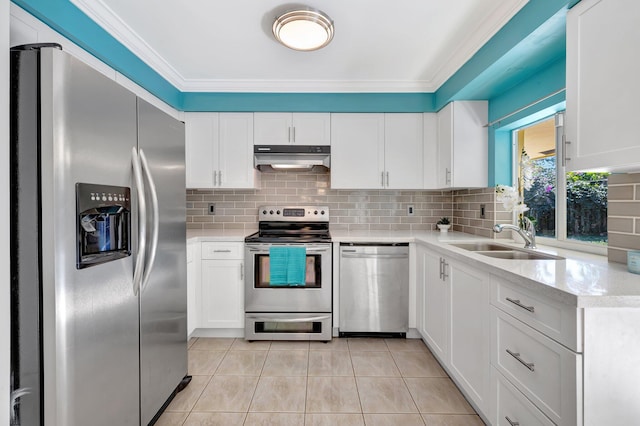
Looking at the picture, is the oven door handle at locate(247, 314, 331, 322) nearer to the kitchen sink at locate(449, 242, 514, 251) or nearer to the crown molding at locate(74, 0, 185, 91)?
the kitchen sink at locate(449, 242, 514, 251)

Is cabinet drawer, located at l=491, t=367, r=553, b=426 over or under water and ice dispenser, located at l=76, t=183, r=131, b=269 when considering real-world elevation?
under

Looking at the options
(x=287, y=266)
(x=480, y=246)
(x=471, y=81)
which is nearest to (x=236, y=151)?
(x=287, y=266)

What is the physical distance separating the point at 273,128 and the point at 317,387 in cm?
229

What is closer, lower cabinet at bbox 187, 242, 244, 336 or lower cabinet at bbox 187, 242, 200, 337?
lower cabinet at bbox 187, 242, 200, 337

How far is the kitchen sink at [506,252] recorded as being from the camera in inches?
72.5

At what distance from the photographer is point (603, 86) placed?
1.24 metres

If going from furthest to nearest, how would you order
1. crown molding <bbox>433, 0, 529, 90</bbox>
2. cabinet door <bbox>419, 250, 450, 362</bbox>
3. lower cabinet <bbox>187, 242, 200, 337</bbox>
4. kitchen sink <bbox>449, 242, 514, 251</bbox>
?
lower cabinet <bbox>187, 242, 200, 337</bbox>
kitchen sink <bbox>449, 242, 514, 251</bbox>
cabinet door <bbox>419, 250, 450, 362</bbox>
crown molding <bbox>433, 0, 529, 90</bbox>

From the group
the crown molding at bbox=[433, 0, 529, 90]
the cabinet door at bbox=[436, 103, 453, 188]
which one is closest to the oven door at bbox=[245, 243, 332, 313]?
the cabinet door at bbox=[436, 103, 453, 188]

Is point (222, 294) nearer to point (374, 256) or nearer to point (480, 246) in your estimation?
point (374, 256)

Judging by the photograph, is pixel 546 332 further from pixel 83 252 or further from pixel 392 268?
pixel 83 252

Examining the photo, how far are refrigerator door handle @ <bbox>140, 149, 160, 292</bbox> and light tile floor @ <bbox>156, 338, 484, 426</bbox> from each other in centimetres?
93

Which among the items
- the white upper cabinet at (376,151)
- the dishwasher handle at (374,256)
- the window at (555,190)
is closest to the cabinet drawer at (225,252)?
the dishwasher handle at (374,256)

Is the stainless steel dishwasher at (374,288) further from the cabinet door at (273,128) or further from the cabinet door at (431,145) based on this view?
the cabinet door at (273,128)

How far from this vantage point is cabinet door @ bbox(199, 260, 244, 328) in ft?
9.04
